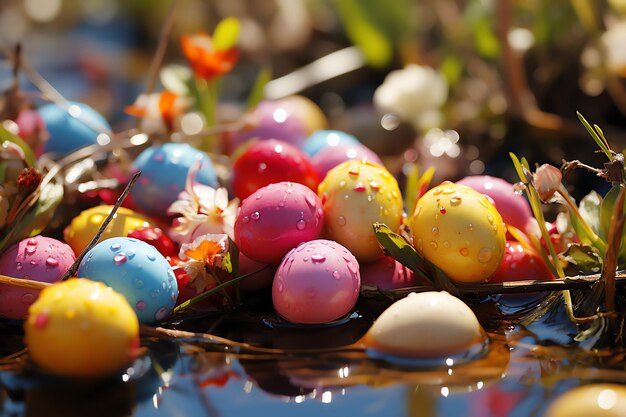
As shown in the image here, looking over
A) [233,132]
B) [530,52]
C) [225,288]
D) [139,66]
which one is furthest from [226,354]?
[139,66]

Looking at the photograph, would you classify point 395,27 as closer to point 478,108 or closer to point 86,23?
point 478,108

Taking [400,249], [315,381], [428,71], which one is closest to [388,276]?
[400,249]

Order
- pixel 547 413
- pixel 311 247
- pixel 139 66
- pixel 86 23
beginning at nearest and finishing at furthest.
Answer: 1. pixel 547 413
2. pixel 311 247
3. pixel 139 66
4. pixel 86 23

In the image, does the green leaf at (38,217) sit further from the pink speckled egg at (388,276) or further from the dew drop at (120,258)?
the pink speckled egg at (388,276)

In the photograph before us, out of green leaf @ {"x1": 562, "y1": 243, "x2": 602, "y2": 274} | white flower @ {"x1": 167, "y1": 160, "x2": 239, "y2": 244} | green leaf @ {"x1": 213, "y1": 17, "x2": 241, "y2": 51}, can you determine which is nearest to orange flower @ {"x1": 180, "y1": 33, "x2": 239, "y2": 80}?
green leaf @ {"x1": 213, "y1": 17, "x2": 241, "y2": 51}

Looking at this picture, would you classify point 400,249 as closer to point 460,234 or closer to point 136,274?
point 460,234

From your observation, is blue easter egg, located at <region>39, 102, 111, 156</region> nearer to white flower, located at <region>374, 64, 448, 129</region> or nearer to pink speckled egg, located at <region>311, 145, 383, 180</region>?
pink speckled egg, located at <region>311, 145, 383, 180</region>

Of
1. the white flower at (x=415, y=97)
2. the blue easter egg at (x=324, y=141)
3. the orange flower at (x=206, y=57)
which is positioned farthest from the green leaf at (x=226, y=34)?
the white flower at (x=415, y=97)
